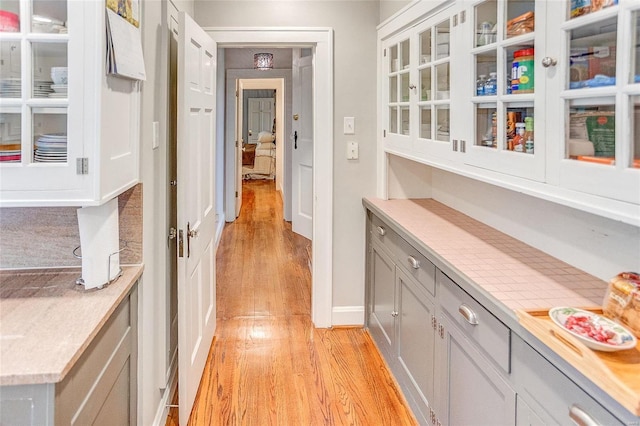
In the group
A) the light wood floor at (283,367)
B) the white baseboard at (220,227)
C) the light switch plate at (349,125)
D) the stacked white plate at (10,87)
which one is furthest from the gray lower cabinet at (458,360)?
the white baseboard at (220,227)

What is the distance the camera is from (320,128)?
3.30 metres

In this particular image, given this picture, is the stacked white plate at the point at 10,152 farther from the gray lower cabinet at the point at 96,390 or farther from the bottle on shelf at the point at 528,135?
the bottle on shelf at the point at 528,135

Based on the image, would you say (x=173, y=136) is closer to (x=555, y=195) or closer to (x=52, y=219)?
(x=52, y=219)

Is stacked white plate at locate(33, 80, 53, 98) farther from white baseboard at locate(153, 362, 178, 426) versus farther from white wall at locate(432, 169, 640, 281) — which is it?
white wall at locate(432, 169, 640, 281)

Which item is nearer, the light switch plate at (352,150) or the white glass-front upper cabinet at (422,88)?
the white glass-front upper cabinet at (422,88)

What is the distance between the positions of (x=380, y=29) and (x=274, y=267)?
8.54ft

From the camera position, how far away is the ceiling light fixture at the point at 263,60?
6898mm

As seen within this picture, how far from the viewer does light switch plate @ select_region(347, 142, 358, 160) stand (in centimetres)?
334

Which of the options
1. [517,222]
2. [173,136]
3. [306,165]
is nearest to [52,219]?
[173,136]

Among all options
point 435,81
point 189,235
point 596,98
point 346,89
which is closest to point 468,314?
point 596,98

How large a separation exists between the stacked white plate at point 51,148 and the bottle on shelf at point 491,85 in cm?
141

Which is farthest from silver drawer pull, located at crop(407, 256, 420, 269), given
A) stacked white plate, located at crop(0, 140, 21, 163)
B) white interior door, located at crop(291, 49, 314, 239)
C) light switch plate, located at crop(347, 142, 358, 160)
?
white interior door, located at crop(291, 49, 314, 239)

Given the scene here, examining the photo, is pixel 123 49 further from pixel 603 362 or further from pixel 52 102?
pixel 603 362

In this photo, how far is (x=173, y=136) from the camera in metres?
2.53
